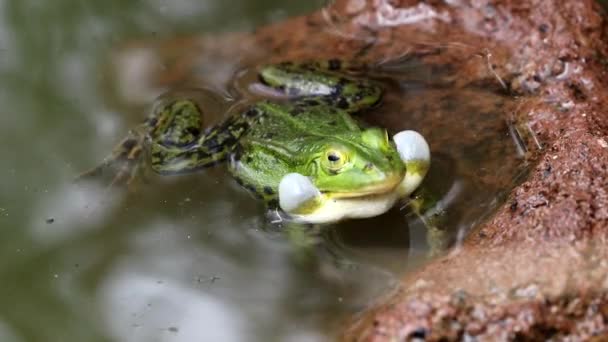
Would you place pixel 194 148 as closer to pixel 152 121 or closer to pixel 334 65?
pixel 152 121

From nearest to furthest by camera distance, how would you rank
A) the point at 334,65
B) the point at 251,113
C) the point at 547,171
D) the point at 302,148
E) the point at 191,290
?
1. the point at 547,171
2. the point at 191,290
3. the point at 302,148
4. the point at 251,113
5. the point at 334,65

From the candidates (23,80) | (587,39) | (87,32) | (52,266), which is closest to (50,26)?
(87,32)

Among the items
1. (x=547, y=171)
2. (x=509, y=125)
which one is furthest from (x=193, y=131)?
(x=547, y=171)

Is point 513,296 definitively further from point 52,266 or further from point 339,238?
point 52,266

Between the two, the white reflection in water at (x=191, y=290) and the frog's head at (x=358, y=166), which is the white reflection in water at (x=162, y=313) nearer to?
the white reflection in water at (x=191, y=290)

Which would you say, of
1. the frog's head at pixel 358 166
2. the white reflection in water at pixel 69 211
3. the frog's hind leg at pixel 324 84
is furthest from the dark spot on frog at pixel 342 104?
the white reflection in water at pixel 69 211

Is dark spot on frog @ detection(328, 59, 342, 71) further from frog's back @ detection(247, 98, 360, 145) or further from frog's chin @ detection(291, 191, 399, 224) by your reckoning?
frog's chin @ detection(291, 191, 399, 224)

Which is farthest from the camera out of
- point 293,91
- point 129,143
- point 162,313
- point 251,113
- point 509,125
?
point 293,91

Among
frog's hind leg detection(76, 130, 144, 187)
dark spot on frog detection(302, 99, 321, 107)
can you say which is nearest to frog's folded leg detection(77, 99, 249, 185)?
frog's hind leg detection(76, 130, 144, 187)

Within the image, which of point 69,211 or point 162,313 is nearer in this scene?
point 162,313

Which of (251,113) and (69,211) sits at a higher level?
(251,113)
